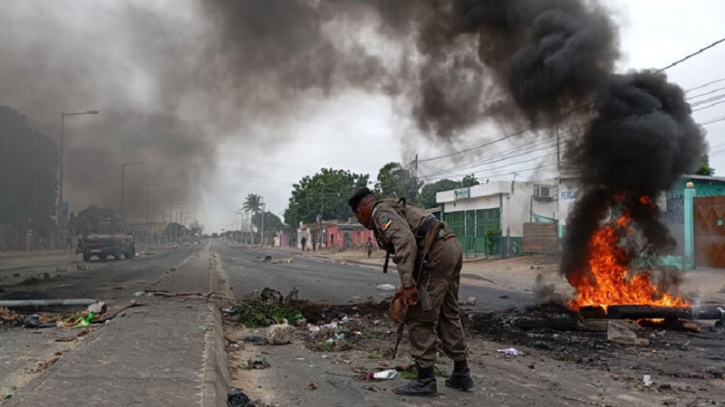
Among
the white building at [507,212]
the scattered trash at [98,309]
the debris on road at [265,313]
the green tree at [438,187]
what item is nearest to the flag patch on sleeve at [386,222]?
the debris on road at [265,313]

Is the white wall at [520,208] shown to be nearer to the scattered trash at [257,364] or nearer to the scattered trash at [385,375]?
the scattered trash at [257,364]

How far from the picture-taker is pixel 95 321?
23.4 ft

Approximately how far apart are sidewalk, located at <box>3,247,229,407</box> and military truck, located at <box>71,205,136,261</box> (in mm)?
22444

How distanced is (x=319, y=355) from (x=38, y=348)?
275 cm

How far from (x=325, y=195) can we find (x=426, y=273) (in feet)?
191

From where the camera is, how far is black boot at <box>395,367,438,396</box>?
4.02 metres

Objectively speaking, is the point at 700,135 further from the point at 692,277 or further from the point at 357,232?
the point at 357,232

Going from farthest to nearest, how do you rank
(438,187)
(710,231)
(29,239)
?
(438,187) < (29,239) < (710,231)

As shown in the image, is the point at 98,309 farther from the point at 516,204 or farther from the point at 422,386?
the point at 516,204

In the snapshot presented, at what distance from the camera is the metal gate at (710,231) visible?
52.5 ft

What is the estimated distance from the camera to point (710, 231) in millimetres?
16312

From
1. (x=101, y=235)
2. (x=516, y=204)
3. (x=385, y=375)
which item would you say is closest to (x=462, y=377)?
(x=385, y=375)

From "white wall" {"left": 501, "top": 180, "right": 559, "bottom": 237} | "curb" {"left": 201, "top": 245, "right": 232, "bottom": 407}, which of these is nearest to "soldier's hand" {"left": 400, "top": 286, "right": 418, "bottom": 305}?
"curb" {"left": 201, "top": 245, "right": 232, "bottom": 407}

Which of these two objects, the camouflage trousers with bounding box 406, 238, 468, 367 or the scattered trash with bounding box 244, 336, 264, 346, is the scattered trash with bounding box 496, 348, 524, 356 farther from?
the scattered trash with bounding box 244, 336, 264, 346
